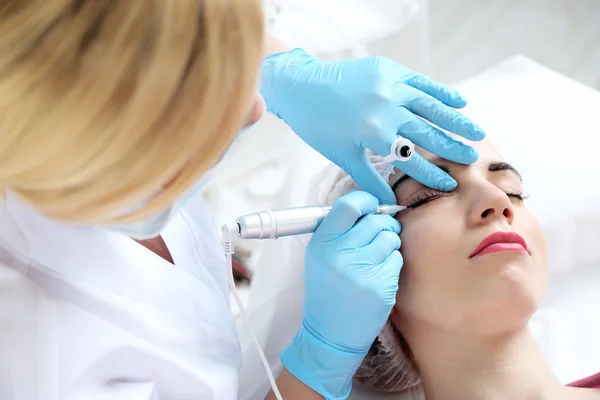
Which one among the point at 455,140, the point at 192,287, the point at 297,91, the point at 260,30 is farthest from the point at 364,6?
the point at 260,30

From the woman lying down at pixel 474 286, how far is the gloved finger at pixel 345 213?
0.34 feet

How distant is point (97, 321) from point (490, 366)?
0.66 m

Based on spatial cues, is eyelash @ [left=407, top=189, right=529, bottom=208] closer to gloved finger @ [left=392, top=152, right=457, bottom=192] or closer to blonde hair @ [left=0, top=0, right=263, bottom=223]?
gloved finger @ [left=392, top=152, right=457, bottom=192]

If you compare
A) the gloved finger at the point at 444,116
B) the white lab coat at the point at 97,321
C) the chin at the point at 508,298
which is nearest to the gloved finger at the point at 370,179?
the gloved finger at the point at 444,116

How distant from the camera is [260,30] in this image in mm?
647

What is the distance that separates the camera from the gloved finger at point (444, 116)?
105 centimetres

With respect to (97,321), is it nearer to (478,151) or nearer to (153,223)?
(153,223)

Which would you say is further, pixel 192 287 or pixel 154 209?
pixel 192 287

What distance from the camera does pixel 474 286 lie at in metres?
0.98

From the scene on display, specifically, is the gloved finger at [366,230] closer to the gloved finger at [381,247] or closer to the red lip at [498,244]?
the gloved finger at [381,247]

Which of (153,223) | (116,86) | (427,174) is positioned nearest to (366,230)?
(427,174)

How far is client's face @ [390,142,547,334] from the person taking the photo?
0.97m

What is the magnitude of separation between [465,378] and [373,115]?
1.63 ft

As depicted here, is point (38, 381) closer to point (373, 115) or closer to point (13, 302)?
point (13, 302)
